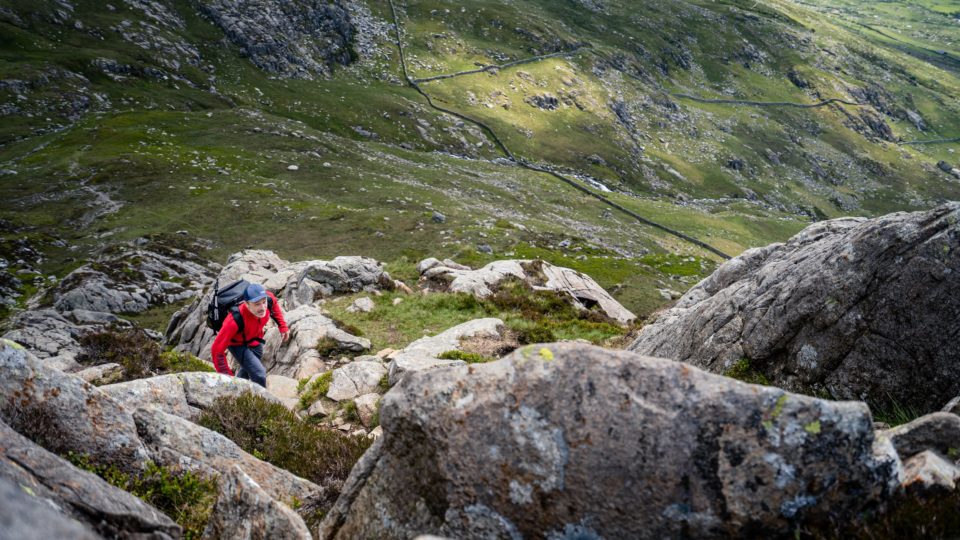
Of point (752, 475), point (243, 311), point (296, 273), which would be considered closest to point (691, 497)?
point (752, 475)

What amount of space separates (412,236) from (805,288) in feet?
199

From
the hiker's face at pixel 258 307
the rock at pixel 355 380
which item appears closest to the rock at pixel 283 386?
the rock at pixel 355 380

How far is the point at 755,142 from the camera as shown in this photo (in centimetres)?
18150

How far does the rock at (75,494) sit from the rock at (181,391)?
4.67 m

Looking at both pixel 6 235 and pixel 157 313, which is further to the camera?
pixel 6 235

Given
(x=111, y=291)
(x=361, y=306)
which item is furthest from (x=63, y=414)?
(x=111, y=291)

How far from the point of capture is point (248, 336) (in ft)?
52.2

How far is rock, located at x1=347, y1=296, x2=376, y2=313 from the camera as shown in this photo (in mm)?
29642

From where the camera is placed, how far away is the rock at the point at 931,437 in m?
6.19

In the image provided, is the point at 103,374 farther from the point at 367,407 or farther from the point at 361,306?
the point at 361,306

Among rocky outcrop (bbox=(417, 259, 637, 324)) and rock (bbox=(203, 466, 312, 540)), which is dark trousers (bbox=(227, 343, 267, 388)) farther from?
rocky outcrop (bbox=(417, 259, 637, 324))

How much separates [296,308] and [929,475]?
2756 cm

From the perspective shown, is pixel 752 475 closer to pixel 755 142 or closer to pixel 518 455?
pixel 518 455

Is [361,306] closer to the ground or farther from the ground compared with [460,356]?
closer to the ground
